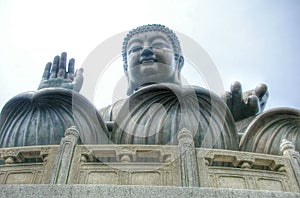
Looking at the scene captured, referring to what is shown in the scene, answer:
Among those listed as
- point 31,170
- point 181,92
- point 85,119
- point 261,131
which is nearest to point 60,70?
point 85,119

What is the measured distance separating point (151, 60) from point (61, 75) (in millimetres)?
2437

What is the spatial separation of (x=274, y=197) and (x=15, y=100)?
5.14 metres

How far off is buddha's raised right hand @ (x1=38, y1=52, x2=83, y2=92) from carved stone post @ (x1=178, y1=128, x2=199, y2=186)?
13.4 feet

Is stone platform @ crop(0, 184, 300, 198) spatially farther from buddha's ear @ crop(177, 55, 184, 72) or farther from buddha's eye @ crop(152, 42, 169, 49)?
buddha's ear @ crop(177, 55, 184, 72)

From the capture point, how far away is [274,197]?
3717 millimetres

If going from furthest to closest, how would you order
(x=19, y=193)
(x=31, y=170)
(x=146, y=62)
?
1. (x=146, y=62)
2. (x=31, y=170)
3. (x=19, y=193)

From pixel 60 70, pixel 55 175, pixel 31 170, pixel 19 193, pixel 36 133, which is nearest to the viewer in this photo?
pixel 19 193

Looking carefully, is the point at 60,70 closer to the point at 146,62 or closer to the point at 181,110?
the point at 146,62

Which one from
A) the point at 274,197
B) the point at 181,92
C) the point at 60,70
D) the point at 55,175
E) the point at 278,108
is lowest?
the point at 274,197

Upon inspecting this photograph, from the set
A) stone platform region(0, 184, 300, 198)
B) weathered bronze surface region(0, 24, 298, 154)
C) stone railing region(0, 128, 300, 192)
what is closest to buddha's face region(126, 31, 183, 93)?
weathered bronze surface region(0, 24, 298, 154)

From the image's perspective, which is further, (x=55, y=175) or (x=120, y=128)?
(x=120, y=128)

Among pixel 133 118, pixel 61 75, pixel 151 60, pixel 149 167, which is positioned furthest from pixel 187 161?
pixel 151 60

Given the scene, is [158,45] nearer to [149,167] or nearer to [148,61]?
[148,61]

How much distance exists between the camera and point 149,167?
178 inches
